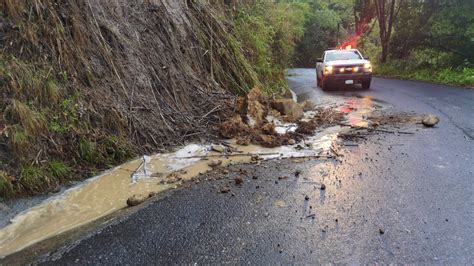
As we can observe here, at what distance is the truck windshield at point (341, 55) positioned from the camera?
1508cm

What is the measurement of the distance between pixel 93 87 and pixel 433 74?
17104 millimetres

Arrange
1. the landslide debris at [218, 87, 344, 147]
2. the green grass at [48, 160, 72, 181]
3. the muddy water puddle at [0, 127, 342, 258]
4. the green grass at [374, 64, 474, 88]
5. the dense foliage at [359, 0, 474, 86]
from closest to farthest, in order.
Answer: the muddy water puddle at [0, 127, 342, 258], the green grass at [48, 160, 72, 181], the landslide debris at [218, 87, 344, 147], the green grass at [374, 64, 474, 88], the dense foliage at [359, 0, 474, 86]

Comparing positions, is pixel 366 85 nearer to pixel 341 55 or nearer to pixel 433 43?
pixel 341 55

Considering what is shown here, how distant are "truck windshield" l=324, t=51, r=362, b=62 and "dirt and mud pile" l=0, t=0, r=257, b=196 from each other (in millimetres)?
7442

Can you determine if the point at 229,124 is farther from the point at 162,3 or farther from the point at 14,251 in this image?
the point at 14,251

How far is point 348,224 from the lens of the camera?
12.5 feet

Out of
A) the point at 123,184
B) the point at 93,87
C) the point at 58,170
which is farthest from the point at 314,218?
the point at 93,87

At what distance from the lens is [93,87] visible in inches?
→ 252

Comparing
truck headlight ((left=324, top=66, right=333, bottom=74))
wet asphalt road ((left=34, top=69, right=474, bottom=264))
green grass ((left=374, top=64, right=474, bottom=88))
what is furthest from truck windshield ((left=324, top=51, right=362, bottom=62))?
wet asphalt road ((left=34, top=69, right=474, bottom=264))

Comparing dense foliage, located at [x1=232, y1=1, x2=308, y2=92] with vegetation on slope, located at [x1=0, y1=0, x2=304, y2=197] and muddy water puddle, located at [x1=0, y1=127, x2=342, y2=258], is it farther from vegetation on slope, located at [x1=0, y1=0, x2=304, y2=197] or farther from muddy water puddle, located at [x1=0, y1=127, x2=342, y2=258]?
muddy water puddle, located at [x1=0, y1=127, x2=342, y2=258]

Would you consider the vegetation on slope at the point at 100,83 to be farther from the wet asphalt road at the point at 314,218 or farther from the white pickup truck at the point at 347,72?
the white pickup truck at the point at 347,72

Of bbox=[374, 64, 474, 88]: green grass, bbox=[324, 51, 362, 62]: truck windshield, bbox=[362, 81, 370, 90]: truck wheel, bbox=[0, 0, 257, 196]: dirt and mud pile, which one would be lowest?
bbox=[374, 64, 474, 88]: green grass

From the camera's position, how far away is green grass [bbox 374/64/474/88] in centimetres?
1518

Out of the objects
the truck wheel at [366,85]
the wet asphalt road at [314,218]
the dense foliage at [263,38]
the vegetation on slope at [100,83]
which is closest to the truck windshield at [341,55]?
the truck wheel at [366,85]
